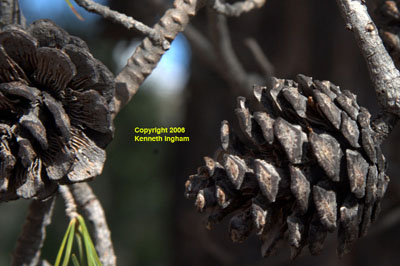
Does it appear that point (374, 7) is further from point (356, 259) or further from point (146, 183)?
point (146, 183)

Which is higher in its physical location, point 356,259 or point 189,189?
point 189,189

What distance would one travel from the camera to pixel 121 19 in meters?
0.56

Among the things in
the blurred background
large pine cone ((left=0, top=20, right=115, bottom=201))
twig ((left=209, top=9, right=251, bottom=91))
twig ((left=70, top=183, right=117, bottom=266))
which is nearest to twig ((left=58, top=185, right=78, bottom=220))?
twig ((left=70, top=183, right=117, bottom=266))

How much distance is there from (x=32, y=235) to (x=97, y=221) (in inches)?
3.4

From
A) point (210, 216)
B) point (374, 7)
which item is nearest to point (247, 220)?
point (210, 216)

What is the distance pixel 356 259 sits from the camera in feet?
4.52

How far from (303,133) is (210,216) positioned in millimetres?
126

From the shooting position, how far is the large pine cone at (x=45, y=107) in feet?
1.50

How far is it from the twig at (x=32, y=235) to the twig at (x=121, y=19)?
0.24 meters

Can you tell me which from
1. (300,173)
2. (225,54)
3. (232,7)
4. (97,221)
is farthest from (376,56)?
(225,54)

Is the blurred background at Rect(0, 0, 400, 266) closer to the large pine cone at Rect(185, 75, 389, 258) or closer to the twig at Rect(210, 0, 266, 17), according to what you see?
the twig at Rect(210, 0, 266, 17)

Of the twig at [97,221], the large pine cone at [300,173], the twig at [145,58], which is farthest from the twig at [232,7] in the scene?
the twig at [97,221]

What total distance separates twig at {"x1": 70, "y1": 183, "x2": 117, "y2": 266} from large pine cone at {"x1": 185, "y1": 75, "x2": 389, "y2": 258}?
0.18 metres

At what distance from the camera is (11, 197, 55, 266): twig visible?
2.05 feet
